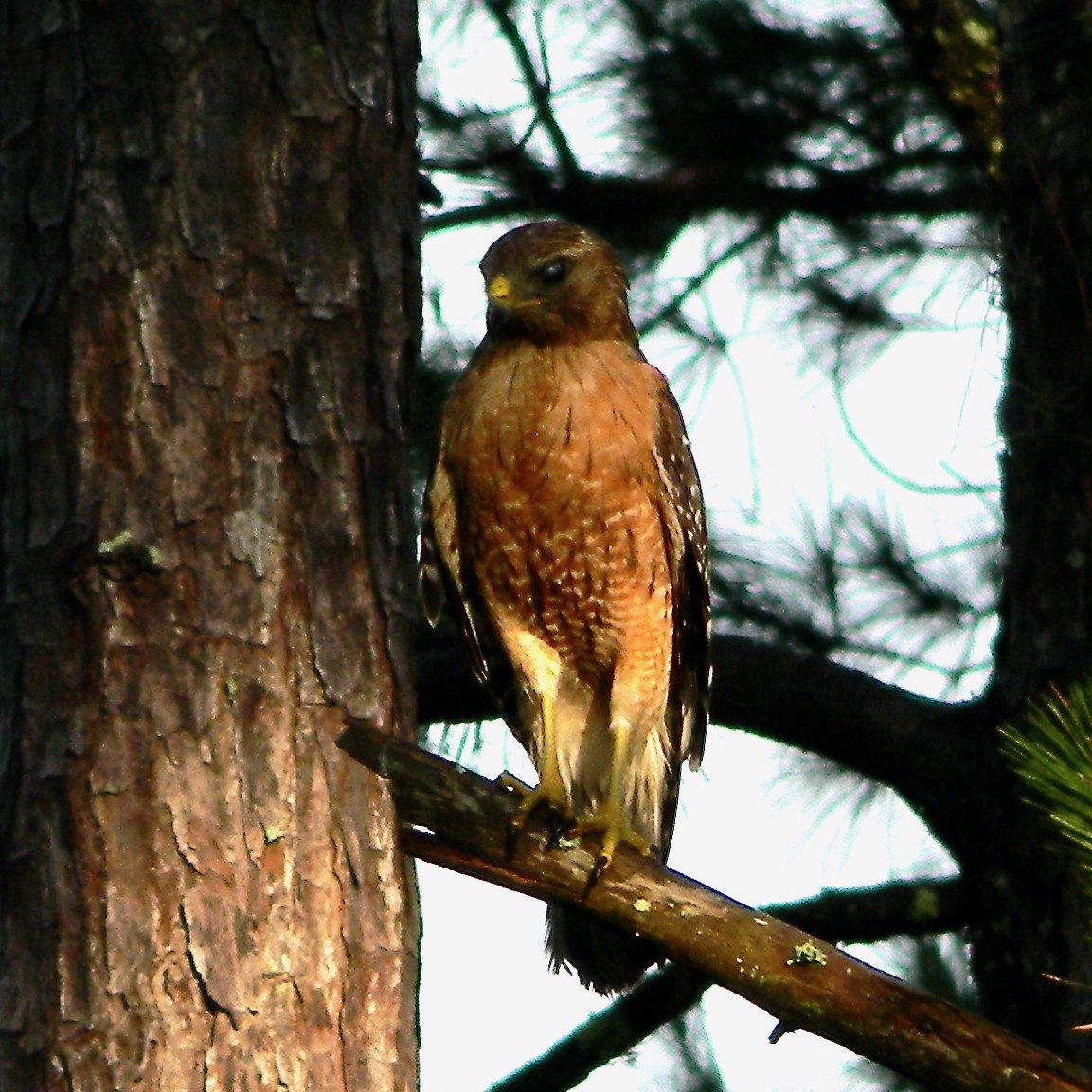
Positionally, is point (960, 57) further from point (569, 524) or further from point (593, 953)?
point (593, 953)

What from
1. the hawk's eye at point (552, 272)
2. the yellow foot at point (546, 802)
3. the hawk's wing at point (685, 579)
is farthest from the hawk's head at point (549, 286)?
the yellow foot at point (546, 802)

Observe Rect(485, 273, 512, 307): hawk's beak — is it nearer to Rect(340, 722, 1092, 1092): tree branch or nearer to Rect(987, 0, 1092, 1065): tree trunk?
Rect(987, 0, 1092, 1065): tree trunk

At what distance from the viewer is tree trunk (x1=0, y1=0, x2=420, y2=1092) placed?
2488mm

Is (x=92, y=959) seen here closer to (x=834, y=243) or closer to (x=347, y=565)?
(x=347, y=565)

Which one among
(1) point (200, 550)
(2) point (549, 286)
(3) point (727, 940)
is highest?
(2) point (549, 286)

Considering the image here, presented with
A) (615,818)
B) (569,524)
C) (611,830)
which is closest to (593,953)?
(615,818)

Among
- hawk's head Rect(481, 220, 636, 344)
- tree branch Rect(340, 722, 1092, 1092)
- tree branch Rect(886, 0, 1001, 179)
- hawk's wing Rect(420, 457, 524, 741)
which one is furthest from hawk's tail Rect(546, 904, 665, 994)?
tree branch Rect(886, 0, 1001, 179)

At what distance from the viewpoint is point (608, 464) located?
3613 millimetres

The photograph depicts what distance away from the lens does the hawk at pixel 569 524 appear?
3.61 metres

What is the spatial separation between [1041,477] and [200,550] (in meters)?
1.84

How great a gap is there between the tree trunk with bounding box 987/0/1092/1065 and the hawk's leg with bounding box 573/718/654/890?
70cm

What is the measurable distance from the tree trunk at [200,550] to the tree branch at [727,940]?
88mm

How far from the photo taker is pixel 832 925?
3.78m

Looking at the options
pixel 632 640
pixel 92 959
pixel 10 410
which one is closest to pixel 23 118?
pixel 10 410
